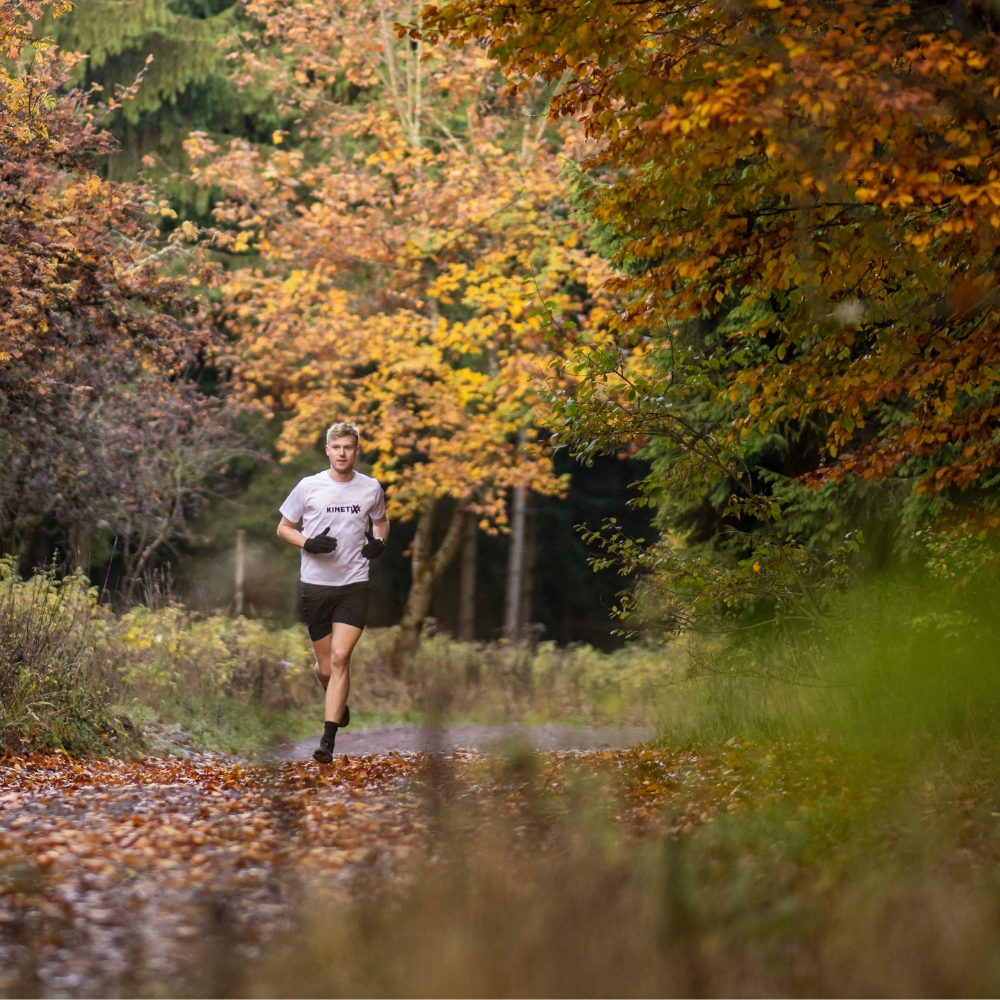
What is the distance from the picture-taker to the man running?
8609 millimetres

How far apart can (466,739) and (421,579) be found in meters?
8.59

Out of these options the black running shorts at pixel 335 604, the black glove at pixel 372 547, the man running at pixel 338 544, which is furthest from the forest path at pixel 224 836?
the black glove at pixel 372 547

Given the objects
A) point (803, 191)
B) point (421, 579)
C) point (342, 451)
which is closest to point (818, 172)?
point (803, 191)

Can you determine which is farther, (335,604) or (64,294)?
(64,294)

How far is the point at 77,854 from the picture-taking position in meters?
5.26

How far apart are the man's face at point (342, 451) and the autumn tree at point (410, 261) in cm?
959

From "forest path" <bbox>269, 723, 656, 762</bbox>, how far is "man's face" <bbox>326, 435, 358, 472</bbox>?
2.41 meters

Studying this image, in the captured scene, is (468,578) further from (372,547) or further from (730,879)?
(730,879)

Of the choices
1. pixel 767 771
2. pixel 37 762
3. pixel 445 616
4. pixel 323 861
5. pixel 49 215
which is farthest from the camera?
pixel 445 616

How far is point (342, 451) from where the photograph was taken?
28.0 ft

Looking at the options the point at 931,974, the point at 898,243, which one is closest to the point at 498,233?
the point at 898,243

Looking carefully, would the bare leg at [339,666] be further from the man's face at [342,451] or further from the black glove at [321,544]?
the man's face at [342,451]

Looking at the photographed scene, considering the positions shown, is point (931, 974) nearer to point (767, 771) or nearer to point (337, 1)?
point (767, 771)

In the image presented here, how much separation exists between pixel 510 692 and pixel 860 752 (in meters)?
10.7
